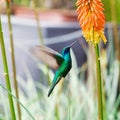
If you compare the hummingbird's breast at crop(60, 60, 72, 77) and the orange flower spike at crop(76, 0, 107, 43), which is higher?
the orange flower spike at crop(76, 0, 107, 43)

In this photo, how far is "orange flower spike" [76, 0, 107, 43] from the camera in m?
1.23

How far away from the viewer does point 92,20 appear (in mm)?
1236

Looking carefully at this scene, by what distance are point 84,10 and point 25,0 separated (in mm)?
4510

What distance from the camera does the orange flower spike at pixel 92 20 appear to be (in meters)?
1.23

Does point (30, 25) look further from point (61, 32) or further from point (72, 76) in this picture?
point (72, 76)

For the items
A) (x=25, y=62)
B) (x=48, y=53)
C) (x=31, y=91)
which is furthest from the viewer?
(x=25, y=62)

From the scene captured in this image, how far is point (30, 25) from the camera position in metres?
5.06

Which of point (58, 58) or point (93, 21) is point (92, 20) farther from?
point (58, 58)

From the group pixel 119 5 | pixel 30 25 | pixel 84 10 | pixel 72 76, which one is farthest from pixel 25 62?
pixel 84 10

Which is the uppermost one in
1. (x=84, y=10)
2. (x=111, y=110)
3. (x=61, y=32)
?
(x=84, y=10)

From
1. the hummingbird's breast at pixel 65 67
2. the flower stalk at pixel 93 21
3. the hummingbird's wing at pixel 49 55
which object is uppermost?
the flower stalk at pixel 93 21

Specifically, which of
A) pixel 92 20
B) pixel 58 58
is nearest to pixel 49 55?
pixel 58 58

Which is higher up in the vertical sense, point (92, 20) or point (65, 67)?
point (92, 20)

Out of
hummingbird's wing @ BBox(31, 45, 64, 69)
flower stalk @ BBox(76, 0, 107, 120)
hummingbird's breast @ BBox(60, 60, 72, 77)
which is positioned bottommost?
hummingbird's breast @ BBox(60, 60, 72, 77)
